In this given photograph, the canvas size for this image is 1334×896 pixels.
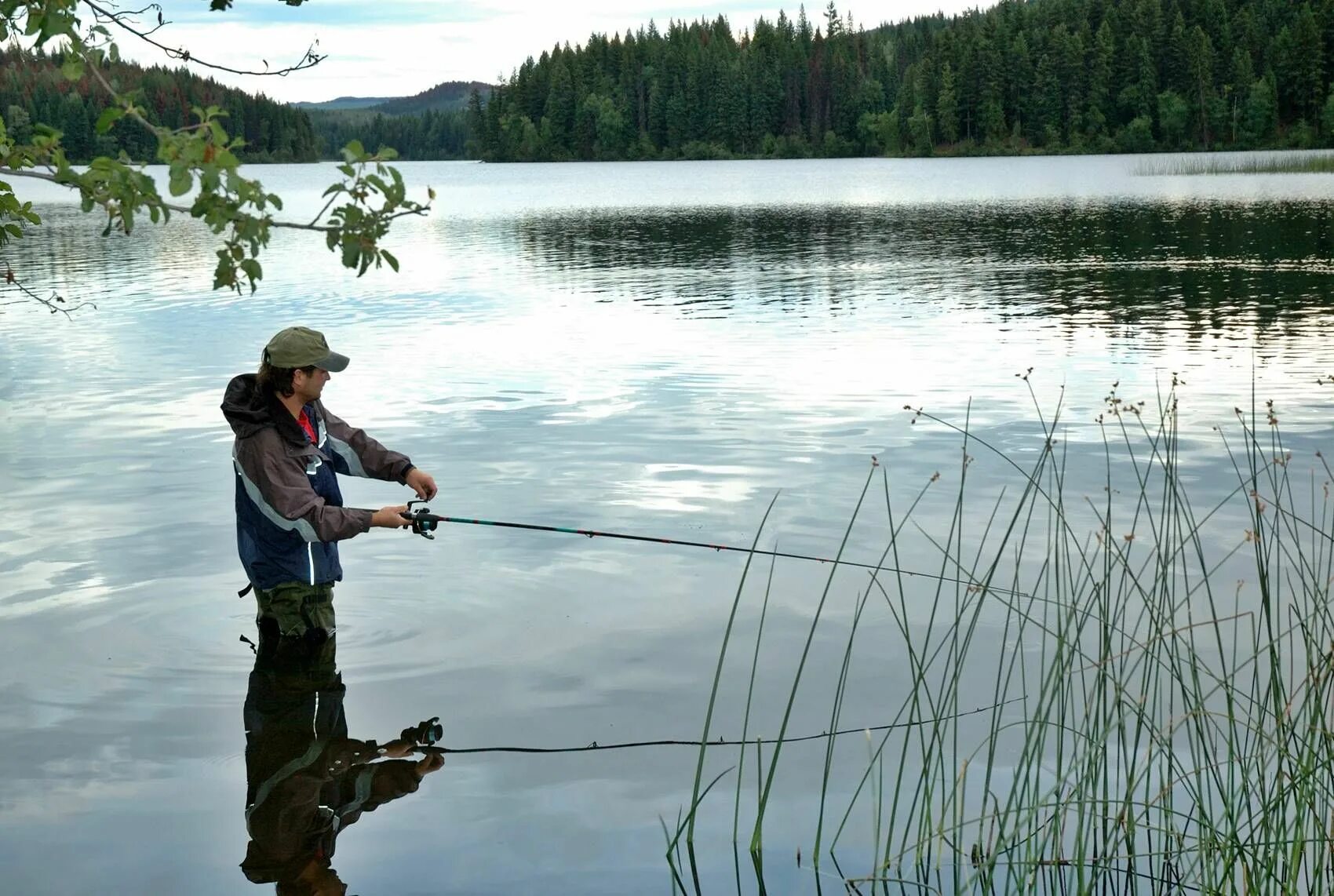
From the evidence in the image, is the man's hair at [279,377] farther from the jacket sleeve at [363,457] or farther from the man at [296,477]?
the jacket sleeve at [363,457]

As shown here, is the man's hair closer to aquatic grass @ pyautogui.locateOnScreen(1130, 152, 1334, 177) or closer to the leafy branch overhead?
the leafy branch overhead

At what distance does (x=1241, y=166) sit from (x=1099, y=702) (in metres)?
83.5

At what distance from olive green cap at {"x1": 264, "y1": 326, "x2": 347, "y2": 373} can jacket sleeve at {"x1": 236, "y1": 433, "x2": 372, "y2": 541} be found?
1.18 feet

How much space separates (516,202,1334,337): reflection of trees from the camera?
22.9m

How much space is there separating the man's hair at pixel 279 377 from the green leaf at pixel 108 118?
8.80ft

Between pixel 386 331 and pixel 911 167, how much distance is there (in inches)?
3881

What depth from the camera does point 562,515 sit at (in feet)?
33.6

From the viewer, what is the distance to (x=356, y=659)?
290 inches

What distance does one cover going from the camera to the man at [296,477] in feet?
21.3

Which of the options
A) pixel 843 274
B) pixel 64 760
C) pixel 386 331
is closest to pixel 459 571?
pixel 64 760

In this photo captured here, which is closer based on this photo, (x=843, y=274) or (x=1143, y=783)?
(x=1143, y=783)

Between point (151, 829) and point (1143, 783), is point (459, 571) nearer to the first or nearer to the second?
point (151, 829)

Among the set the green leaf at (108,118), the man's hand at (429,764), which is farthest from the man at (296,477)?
the green leaf at (108,118)

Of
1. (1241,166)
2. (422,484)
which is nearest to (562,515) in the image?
(422,484)
